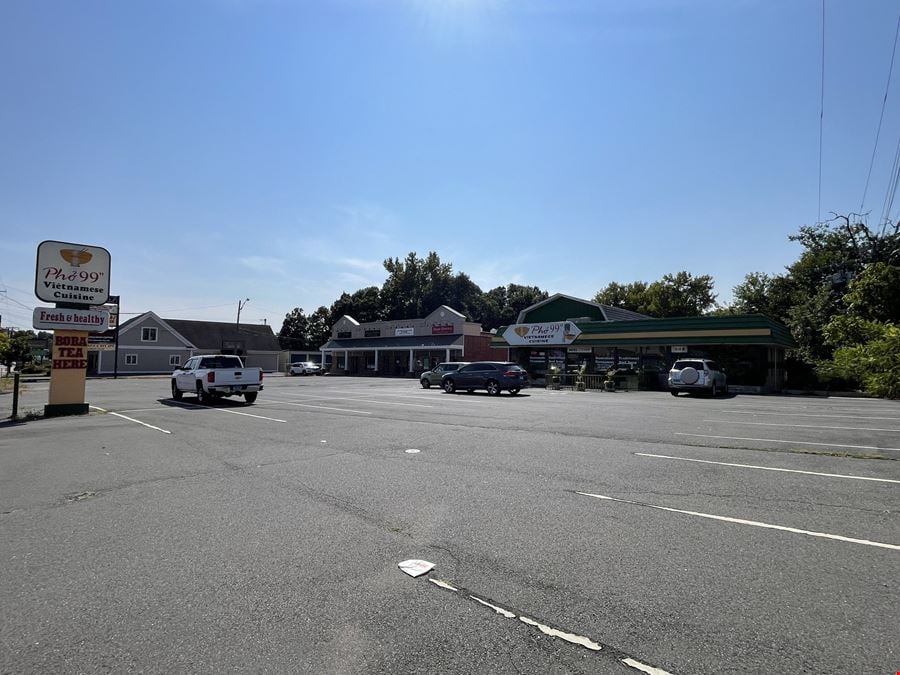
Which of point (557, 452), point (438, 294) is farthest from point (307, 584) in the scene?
point (438, 294)

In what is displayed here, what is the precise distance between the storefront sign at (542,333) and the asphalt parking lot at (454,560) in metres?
28.1

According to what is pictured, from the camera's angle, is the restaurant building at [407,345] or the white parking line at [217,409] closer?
the white parking line at [217,409]

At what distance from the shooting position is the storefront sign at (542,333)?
37.3m

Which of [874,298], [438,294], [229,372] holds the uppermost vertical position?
[438,294]

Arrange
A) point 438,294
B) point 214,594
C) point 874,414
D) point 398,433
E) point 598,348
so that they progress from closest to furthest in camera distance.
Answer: point 214,594 → point 398,433 → point 874,414 → point 598,348 → point 438,294

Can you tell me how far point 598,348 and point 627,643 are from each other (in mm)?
34892

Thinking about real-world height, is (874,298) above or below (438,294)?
below

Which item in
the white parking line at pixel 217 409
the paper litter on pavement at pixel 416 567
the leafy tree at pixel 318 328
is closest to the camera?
the paper litter on pavement at pixel 416 567

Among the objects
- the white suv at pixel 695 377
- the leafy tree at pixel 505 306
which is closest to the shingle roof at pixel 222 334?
the leafy tree at pixel 505 306

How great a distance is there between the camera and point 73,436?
1175 centimetres

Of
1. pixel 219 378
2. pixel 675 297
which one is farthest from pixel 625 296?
pixel 219 378

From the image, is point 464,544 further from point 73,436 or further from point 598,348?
point 598,348

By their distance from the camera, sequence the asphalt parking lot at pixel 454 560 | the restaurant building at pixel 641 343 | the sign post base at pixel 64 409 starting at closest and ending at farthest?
the asphalt parking lot at pixel 454 560 → the sign post base at pixel 64 409 → the restaurant building at pixel 641 343

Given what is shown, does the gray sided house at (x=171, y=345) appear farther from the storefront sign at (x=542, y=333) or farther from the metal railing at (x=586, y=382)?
the metal railing at (x=586, y=382)
